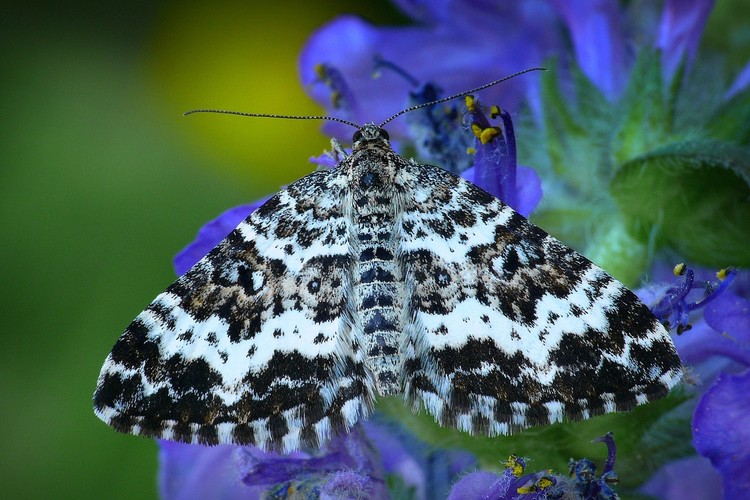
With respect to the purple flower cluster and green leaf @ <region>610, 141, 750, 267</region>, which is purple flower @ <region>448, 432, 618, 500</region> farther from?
green leaf @ <region>610, 141, 750, 267</region>

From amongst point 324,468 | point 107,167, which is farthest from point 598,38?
point 107,167

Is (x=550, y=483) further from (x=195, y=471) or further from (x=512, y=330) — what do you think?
(x=195, y=471)

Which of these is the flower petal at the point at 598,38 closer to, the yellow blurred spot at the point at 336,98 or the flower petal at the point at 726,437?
the yellow blurred spot at the point at 336,98

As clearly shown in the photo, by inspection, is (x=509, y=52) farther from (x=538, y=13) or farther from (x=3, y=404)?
(x=3, y=404)

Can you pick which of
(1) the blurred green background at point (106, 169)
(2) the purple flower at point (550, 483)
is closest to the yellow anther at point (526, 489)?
(2) the purple flower at point (550, 483)

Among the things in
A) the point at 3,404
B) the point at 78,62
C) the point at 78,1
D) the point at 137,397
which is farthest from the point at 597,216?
the point at 78,1

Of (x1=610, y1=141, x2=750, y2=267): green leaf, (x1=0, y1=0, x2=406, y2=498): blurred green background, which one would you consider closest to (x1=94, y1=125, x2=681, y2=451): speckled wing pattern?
(x1=610, y1=141, x2=750, y2=267): green leaf
